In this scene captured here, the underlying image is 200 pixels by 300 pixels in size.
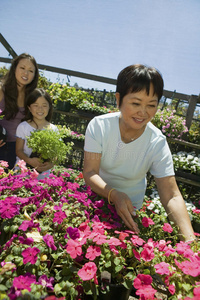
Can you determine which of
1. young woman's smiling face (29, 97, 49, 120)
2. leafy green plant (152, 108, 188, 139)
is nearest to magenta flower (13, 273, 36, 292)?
young woman's smiling face (29, 97, 49, 120)

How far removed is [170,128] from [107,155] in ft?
10.3

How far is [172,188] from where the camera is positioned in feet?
4.49

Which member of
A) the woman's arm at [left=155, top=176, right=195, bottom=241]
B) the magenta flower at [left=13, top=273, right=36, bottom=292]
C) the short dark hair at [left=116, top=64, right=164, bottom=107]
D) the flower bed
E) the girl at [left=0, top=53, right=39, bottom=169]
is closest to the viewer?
the magenta flower at [left=13, top=273, right=36, bottom=292]

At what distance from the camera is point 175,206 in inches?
50.7

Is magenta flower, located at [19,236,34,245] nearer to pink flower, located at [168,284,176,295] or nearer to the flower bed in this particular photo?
the flower bed

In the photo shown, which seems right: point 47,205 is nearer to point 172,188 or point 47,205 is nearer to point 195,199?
point 172,188

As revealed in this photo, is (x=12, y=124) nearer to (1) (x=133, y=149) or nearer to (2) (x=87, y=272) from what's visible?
(1) (x=133, y=149)

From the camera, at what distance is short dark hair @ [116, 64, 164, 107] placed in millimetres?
1303

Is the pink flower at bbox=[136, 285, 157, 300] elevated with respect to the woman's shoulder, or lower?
lower

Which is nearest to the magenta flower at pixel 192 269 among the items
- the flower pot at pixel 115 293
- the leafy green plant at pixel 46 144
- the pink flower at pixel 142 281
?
the pink flower at pixel 142 281

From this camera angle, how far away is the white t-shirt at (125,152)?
1500mm

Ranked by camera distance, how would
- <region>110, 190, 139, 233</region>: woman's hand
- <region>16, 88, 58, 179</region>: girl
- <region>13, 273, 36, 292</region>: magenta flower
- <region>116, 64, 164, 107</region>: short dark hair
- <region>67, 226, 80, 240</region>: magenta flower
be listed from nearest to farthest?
<region>13, 273, 36, 292</region>: magenta flower
<region>67, 226, 80, 240</region>: magenta flower
<region>110, 190, 139, 233</region>: woman's hand
<region>116, 64, 164, 107</region>: short dark hair
<region>16, 88, 58, 179</region>: girl

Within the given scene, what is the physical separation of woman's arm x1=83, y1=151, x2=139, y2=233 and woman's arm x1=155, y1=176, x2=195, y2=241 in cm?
31

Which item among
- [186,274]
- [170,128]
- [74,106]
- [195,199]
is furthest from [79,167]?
[186,274]
